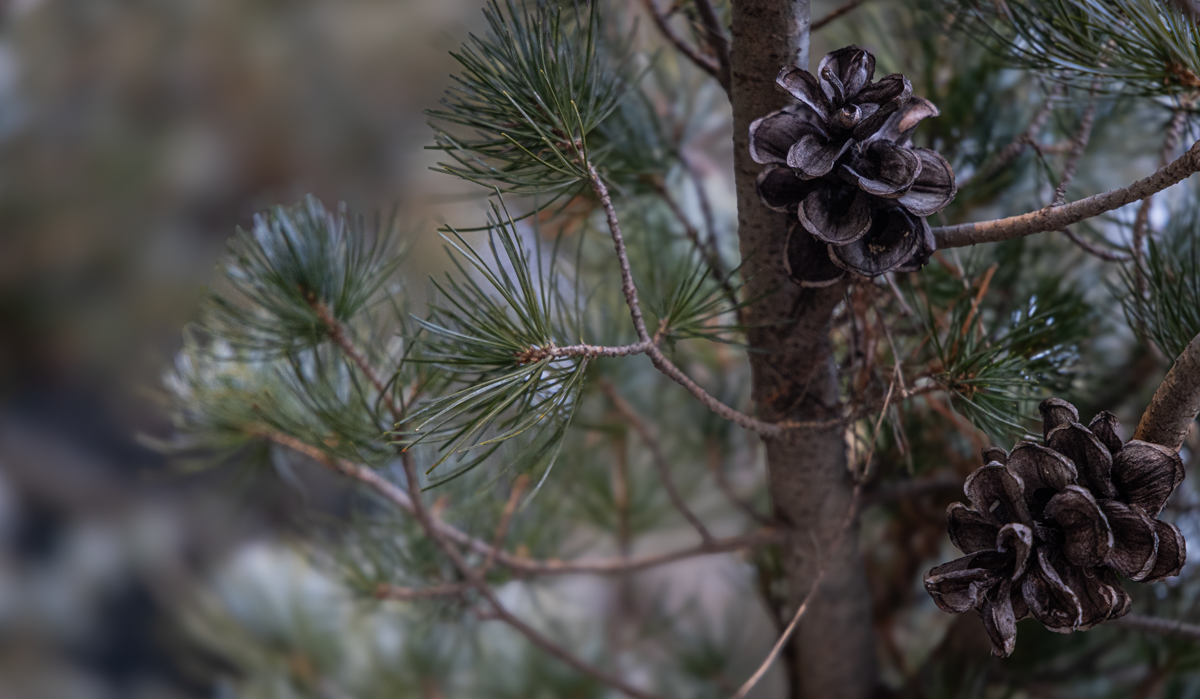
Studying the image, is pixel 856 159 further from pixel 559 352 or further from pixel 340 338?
pixel 340 338

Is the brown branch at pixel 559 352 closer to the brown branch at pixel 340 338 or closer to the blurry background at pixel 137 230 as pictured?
the brown branch at pixel 340 338

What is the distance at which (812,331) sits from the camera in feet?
0.87

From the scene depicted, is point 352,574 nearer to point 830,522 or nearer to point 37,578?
point 830,522

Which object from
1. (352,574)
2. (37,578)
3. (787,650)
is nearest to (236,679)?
(37,578)

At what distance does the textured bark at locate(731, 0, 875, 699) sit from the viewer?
23 cm

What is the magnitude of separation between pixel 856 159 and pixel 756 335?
8 cm

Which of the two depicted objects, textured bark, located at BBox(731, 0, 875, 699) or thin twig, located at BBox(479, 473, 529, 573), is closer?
textured bark, located at BBox(731, 0, 875, 699)

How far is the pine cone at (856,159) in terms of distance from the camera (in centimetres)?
20

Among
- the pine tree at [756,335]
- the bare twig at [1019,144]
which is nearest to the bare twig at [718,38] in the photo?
the pine tree at [756,335]

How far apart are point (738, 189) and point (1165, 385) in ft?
0.42

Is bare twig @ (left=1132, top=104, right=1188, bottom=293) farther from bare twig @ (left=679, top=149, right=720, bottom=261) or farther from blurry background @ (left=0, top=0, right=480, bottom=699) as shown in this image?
blurry background @ (left=0, top=0, right=480, bottom=699)

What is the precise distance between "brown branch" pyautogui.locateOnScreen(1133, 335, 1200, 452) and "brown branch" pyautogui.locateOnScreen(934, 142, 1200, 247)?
0.04 meters

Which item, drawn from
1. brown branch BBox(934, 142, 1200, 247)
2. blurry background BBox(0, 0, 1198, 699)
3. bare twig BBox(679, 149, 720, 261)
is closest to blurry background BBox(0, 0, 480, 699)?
blurry background BBox(0, 0, 1198, 699)

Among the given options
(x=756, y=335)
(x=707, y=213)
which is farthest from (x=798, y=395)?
(x=707, y=213)
